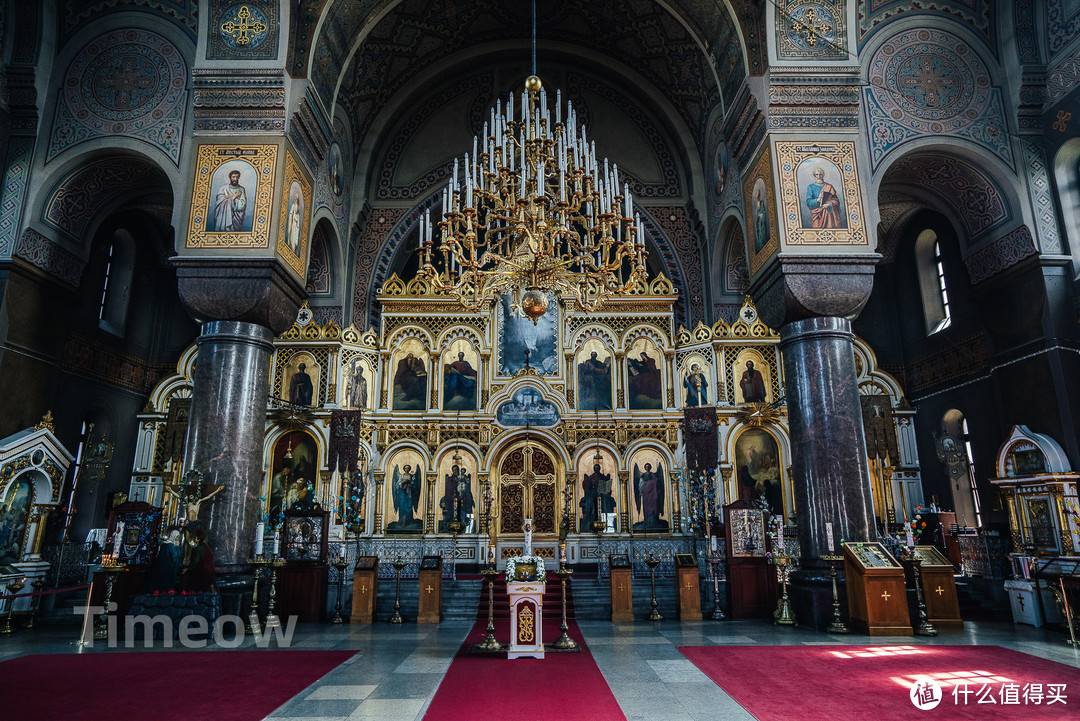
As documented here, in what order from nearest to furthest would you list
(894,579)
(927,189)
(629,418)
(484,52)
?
(894,579)
(927,189)
(629,418)
(484,52)

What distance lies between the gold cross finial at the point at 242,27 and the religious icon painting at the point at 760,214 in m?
9.68

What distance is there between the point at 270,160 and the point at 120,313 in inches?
327

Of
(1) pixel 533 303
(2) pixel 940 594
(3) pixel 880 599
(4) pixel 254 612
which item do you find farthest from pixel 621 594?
(4) pixel 254 612

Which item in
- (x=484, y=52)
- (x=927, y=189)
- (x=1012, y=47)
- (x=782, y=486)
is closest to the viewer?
(x=1012, y=47)

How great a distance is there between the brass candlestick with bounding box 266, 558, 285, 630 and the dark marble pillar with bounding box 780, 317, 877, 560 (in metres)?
9.07

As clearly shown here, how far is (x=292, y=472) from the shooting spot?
16156 mm

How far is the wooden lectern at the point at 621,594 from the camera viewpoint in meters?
12.1

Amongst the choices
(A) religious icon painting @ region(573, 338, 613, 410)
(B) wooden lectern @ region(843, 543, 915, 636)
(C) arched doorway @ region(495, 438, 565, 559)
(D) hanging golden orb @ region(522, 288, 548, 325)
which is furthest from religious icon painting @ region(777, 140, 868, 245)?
(C) arched doorway @ region(495, 438, 565, 559)

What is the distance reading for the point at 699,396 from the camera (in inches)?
662

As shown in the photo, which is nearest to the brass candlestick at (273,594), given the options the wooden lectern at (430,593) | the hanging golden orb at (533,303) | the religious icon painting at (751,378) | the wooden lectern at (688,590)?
the wooden lectern at (430,593)

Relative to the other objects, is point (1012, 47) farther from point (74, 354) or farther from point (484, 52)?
point (74, 354)

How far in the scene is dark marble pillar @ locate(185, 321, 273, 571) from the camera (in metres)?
10.8

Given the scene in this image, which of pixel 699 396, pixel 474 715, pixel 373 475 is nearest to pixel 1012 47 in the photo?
pixel 699 396

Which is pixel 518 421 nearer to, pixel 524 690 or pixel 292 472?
pixel 292 472
